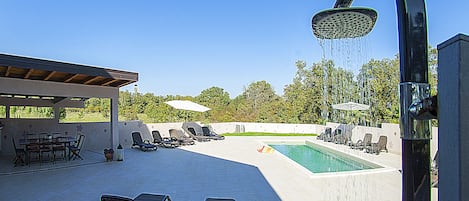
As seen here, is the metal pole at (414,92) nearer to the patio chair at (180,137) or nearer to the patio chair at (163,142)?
the patio chair at (163,142)

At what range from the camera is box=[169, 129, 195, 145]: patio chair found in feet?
53.9

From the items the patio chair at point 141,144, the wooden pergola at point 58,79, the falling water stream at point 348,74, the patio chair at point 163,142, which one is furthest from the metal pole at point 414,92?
the patio chair at point 163,142

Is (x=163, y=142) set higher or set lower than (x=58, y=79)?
lower

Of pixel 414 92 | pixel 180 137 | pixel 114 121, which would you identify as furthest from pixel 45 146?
pixel 414 92

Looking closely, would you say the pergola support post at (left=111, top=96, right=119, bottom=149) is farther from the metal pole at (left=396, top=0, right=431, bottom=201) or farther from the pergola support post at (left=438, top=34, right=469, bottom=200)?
the pergola support post at (left=438, top=34, right=469, bottom=200)

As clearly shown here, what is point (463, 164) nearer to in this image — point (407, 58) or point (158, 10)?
point (407, 58)

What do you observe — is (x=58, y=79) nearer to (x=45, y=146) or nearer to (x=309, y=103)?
(x=45, y=146)

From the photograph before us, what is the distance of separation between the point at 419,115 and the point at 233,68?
35563mm

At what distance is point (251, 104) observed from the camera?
3628 centimetres

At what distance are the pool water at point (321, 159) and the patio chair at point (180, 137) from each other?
512cm

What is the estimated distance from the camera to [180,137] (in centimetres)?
1728

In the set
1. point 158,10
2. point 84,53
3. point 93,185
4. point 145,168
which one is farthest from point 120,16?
point 93,185

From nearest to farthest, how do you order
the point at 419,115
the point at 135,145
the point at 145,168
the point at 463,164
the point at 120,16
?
1. the point at 463,164
2. the point at 419,115
3. the point at 145,168
4. the point at 135,145
5. the point at 120,16

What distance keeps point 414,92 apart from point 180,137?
1680 centimetres
